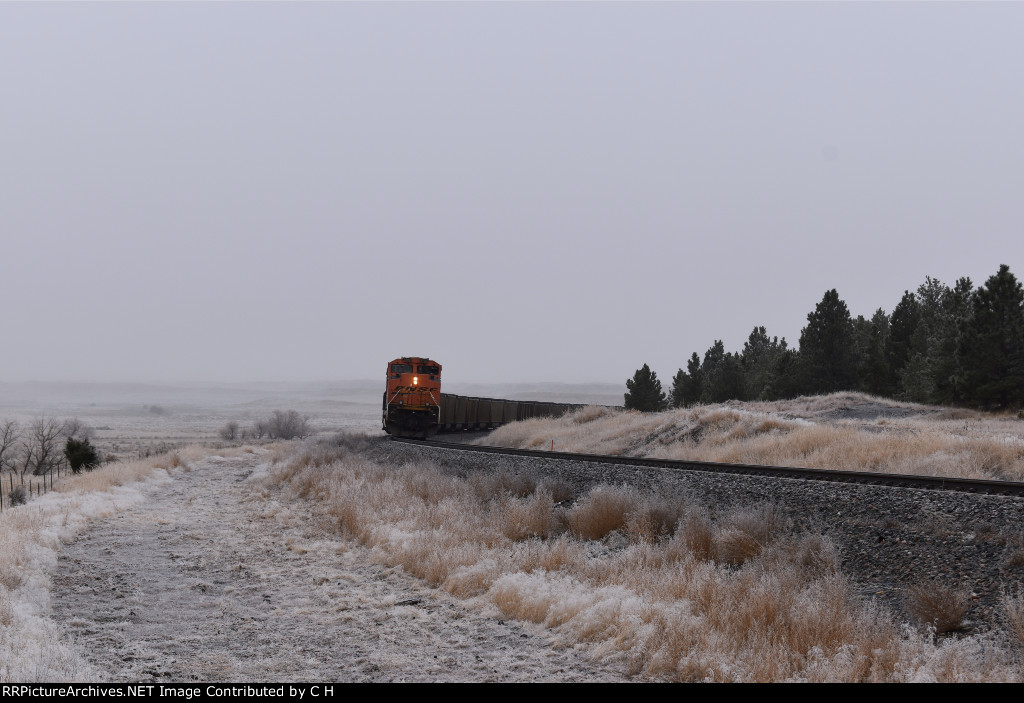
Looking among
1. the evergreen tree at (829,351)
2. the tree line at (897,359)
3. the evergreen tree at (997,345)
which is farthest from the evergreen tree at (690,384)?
the evergreen tree at (997,345)

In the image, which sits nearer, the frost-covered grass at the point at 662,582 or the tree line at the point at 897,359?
the frost-covered grass at the point at 662,582

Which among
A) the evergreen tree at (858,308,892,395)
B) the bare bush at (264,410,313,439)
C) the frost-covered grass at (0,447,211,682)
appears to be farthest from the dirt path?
the bare bush at (264,410,313,439)

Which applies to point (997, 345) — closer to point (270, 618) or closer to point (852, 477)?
point (852, 477)

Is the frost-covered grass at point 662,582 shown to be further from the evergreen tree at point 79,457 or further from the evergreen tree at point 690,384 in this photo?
the evergreen tree at point 690,384

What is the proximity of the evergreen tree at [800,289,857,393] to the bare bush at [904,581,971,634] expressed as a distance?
4728 cm

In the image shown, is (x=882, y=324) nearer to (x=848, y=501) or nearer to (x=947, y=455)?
(x=947, y=455)

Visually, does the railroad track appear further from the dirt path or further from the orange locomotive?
the orange locomotive

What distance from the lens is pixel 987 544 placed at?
795cm

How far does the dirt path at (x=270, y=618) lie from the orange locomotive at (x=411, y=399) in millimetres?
17573

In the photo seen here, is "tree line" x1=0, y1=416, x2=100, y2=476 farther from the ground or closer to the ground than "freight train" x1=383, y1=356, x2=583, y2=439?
closer to the ground

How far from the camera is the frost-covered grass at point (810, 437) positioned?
14.1 m

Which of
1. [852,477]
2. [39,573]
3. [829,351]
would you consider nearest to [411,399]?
[39,573]

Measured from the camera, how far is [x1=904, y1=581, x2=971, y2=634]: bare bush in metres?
6.84

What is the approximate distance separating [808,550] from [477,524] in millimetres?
5983
